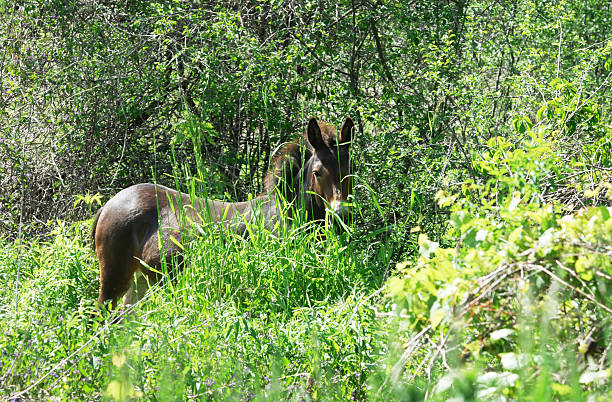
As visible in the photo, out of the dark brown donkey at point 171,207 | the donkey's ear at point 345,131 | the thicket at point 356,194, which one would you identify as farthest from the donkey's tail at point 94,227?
the donkey's ear at point 345,131

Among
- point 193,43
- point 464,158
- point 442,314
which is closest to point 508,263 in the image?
Answer: point 442,314

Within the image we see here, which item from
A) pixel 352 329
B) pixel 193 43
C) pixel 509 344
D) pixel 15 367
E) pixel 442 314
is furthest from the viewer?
pixel 193 43

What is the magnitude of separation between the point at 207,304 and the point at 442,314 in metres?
2.35

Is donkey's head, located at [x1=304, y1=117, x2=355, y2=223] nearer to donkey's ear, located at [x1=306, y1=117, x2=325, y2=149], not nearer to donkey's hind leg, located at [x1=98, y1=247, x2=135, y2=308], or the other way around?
donkey's ear, located at [x1=306, y1=117, x2=325, y2=149]

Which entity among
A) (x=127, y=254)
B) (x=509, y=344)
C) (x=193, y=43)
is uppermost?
(x=193, y=43)

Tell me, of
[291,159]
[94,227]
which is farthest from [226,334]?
[94,227]

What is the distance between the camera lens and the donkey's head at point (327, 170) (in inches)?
227

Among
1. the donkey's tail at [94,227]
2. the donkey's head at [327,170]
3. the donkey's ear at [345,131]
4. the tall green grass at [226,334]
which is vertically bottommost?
the donkey's tail at [94,227]

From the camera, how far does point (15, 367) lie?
346cm

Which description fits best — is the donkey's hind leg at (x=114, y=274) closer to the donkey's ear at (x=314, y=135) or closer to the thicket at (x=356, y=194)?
the thicket at (x=356, y=194)

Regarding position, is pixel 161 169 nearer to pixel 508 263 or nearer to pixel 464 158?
pixel 464 158

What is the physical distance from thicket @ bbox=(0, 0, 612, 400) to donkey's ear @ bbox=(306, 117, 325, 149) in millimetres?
396

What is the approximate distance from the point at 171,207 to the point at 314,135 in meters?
1.34

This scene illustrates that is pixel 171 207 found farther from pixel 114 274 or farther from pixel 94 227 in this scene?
pixel 94 227
